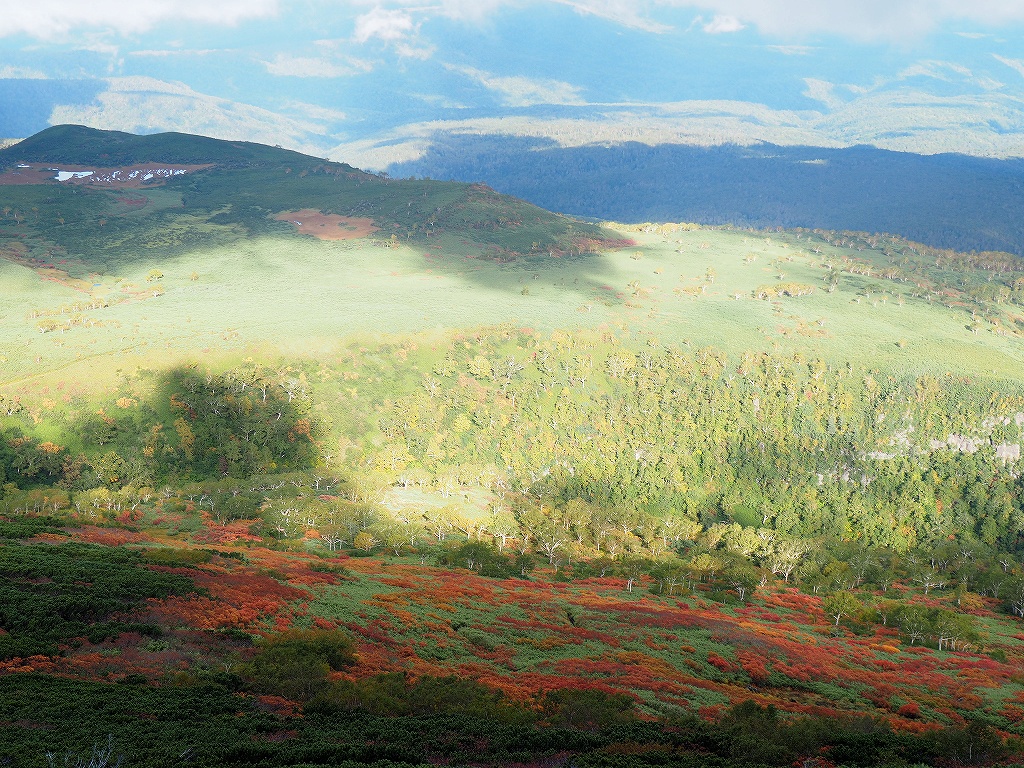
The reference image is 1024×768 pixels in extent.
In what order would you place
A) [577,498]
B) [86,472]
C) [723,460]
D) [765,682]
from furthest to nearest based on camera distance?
[723,460] < [577,498] < [86,472] < [765,682]

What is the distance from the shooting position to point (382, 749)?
41031 millimetres

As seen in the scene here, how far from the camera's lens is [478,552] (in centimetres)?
11312

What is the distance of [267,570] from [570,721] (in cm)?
4413

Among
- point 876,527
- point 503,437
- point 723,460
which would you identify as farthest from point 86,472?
point 876,527

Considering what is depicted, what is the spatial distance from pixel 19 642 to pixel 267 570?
111 feet

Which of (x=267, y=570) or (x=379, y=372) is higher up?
(x=379, y=372)

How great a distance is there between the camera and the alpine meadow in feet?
158

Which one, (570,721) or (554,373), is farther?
(554,373)

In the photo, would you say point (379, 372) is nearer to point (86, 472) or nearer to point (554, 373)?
point (554, 373)

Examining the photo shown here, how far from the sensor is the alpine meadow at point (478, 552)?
48.2 meters

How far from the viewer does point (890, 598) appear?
127 m

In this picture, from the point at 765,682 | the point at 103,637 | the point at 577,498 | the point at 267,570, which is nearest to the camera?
the point at 103,637

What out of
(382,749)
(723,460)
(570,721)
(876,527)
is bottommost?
(876,527)

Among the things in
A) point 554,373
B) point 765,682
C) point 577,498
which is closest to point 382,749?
point 765,682
